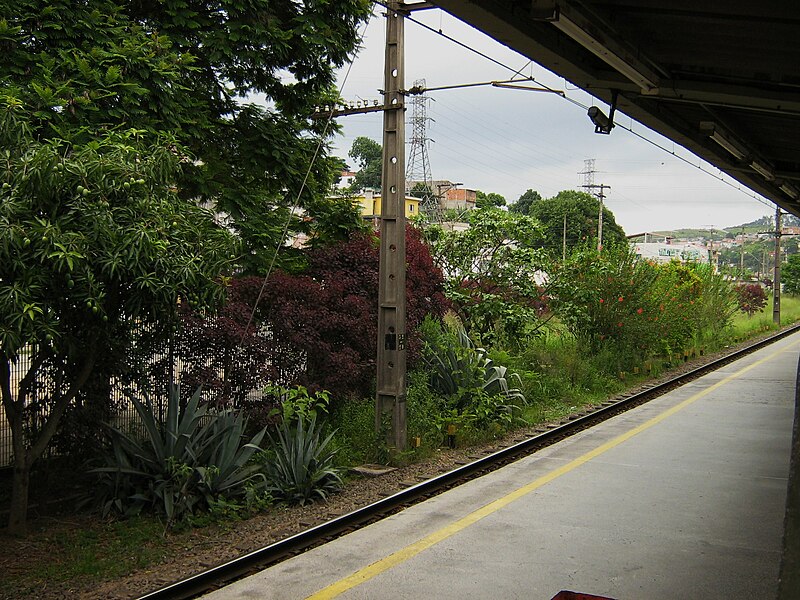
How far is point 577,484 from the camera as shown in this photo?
911 cm

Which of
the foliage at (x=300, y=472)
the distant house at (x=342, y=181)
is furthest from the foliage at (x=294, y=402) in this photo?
the distant house at (x=342, y=181)

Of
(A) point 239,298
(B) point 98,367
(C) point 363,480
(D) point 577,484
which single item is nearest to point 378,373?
(C) point 363,480

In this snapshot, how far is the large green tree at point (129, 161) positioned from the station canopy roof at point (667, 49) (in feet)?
11.6

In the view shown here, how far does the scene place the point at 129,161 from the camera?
7.15 meters

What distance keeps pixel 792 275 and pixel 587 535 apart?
7064 centimetres

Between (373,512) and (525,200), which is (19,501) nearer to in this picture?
(373,512)

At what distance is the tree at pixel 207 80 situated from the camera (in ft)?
27.1

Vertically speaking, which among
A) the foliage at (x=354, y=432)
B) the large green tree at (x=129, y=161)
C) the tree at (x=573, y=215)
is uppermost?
the tree at (x=573, y=215)

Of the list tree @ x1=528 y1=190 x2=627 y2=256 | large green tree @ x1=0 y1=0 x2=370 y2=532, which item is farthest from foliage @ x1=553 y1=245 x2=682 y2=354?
tree @ x1=528 y1=190 x2=627 y2=256

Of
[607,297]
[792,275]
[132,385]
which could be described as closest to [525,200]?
[792,275]

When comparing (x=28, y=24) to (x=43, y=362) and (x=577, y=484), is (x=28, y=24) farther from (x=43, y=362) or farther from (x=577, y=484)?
(x=577, y=484)

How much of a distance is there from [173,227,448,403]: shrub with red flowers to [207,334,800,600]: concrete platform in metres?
2.62

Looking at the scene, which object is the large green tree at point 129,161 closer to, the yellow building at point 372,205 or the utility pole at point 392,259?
the yellow building at point 372,205

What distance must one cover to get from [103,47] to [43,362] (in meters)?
3.67
